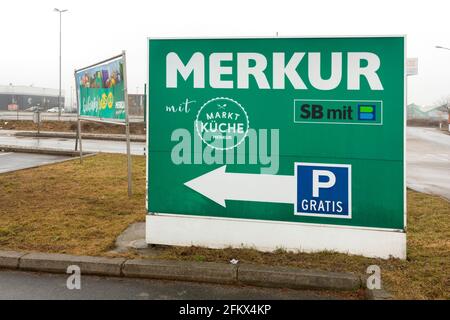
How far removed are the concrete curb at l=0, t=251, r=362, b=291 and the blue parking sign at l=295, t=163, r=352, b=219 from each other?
0.76m

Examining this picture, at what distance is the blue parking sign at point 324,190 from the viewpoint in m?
4.73

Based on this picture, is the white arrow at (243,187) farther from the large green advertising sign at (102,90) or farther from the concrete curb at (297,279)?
the large green advertising sign at (102,90)

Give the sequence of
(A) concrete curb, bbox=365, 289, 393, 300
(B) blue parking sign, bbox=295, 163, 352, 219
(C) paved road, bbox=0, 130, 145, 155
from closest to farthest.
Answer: (A) concrete curb, bbox=365, 289, 393, 300 < (B) blue parking sign, bbox=295, 163, 352, 219 < (C) paved road, bbox=0, 130, 145, 155

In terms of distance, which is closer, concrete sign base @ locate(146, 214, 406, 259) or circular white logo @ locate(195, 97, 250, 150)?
concrete sign base @ locate(146, 214, 406, 259)

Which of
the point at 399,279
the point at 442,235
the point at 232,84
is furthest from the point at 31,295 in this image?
the point at 442,235

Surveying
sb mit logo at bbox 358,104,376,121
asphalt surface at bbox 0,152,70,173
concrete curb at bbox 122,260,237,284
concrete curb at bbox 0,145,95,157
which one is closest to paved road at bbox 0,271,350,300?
concrete curb at bbox 122,260,237,284

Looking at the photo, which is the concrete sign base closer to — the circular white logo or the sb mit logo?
the circular white logo

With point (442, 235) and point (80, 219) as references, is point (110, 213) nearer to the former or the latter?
point (80, 219)

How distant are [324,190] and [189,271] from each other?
168 cm

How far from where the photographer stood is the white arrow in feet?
15.9

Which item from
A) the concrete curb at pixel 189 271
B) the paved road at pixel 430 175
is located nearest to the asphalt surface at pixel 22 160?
the concrete curb at pixel 189 271

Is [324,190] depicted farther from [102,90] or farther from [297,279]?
[102,90]

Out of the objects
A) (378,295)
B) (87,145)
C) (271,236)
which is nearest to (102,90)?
(271,236)
